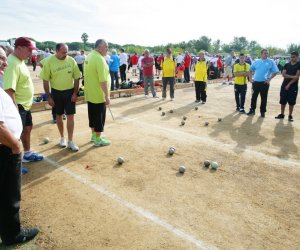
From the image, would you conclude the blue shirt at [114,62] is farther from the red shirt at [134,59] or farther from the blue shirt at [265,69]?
the red shirt at [134,59]

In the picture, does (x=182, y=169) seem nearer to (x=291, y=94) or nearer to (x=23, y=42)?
(x=23, y=42)

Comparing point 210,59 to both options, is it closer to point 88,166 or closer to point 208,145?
point 208,145

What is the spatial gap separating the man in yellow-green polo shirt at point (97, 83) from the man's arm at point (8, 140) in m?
3.10

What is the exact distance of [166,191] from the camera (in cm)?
443

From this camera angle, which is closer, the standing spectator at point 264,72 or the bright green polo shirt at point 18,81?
the bright green polo shirt at point 18,81

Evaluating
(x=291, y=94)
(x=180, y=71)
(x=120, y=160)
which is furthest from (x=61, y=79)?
(x=180, y=71)

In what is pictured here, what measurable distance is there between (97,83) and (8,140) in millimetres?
3353

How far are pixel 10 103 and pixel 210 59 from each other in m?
21.8

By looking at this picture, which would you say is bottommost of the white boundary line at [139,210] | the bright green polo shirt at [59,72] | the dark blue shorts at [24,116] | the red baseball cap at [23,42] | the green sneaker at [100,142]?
the white boundary line at [139,210]

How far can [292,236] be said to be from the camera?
3387 millimetres

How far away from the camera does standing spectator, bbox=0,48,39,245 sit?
2.65m

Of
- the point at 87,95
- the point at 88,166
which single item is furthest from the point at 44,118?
the point at 88,166

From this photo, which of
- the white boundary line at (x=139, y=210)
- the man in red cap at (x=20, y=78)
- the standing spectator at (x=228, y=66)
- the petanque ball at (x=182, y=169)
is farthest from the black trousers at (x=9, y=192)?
the standing spectator at (x=228, y=66)

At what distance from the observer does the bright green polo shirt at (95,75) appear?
5594mm
